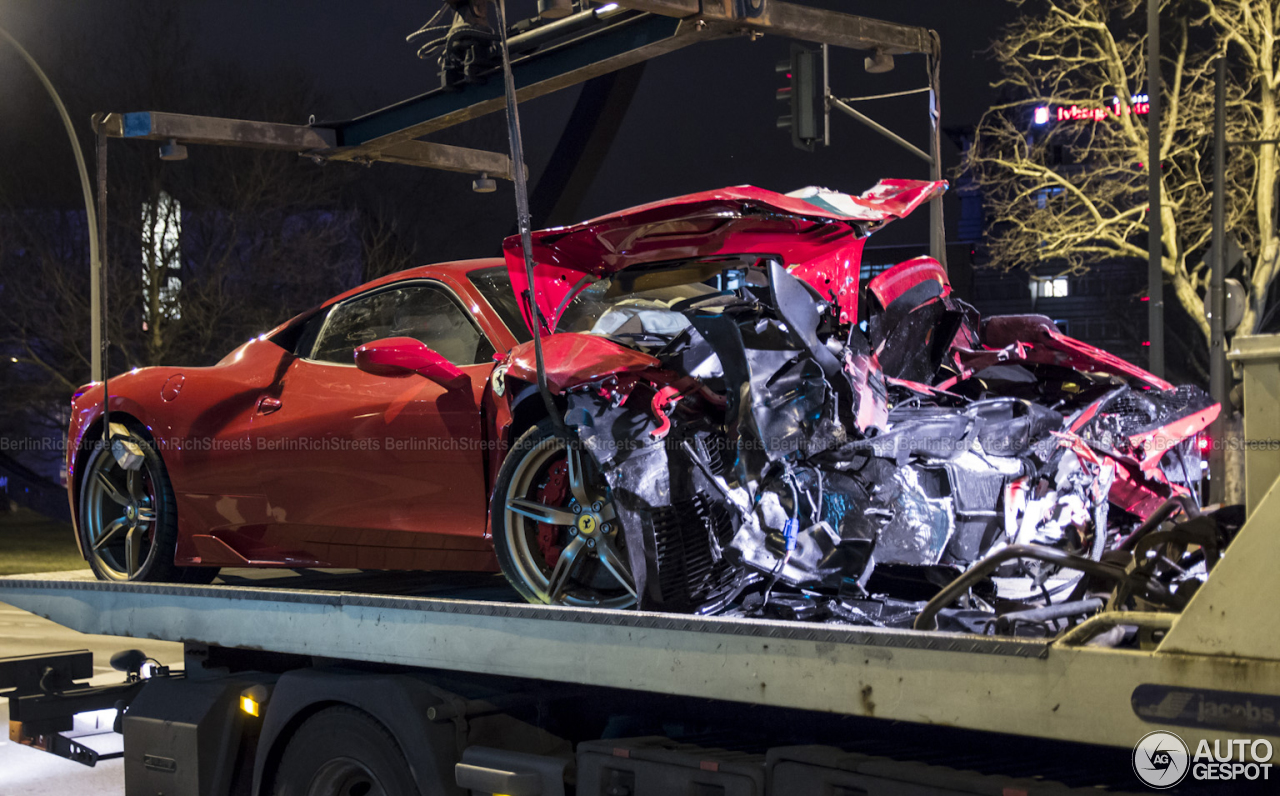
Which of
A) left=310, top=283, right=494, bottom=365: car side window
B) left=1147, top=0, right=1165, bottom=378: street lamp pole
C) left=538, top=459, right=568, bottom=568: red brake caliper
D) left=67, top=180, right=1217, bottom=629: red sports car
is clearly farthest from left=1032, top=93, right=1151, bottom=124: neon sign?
left=538, top=459, right=568, bottom=568: red brake caliper

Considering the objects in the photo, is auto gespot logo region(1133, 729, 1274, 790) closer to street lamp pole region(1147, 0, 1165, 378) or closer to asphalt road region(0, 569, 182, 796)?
asphalt road region(0, 569, 182, 796)

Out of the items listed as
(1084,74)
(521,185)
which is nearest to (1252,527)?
(521,185)

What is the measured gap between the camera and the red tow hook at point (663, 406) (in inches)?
134

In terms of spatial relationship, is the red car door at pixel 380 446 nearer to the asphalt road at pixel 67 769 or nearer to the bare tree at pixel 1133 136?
the asphalt road at pixel 67 769

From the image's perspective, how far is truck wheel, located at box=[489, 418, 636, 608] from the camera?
363cm

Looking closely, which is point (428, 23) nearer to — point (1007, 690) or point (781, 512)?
point (781, 512)

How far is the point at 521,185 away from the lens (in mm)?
3445

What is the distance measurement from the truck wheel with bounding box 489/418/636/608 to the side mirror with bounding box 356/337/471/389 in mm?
501

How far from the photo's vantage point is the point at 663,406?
3432 millimetres

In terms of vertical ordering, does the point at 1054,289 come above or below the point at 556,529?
above

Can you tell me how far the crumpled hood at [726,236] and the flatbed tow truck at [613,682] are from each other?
49 centimetres

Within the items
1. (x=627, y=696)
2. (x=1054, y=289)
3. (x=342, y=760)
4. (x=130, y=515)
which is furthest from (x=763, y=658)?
(x=1054, y=289)

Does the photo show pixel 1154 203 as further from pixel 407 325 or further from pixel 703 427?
pixel 703 427

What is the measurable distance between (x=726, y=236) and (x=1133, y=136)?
16.8 m
